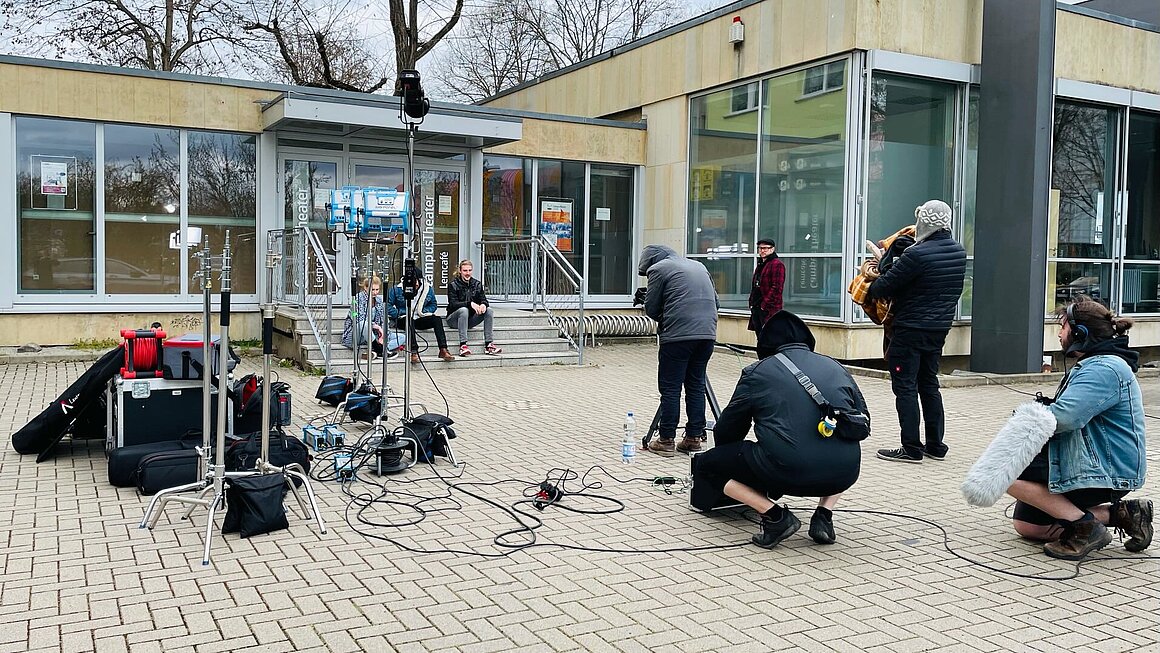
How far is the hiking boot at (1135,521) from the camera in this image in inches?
199

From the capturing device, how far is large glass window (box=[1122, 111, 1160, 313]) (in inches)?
628

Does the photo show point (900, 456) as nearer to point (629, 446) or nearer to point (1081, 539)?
point (629, 446)

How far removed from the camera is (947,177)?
1415 centimetres

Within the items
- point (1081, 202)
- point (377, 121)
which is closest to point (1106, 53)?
point (1081, 202)

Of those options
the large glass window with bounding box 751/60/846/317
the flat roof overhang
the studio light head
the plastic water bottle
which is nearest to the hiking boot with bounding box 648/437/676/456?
the plastic water bottle

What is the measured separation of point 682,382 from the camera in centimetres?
763

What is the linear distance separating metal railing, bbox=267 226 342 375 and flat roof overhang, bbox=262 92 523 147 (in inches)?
60.6

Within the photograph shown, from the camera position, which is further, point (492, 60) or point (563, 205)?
point (492, 60)

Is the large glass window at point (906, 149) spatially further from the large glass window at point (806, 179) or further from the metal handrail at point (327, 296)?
the metal handrail at point (327, 296)

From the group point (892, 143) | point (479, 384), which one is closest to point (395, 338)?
point (479, 384)

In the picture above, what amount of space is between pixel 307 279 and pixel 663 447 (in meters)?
6.97

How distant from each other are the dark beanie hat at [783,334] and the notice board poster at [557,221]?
39.3ft

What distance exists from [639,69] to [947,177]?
20.0 feet

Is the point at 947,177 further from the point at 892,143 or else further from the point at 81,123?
the point at 81,123
